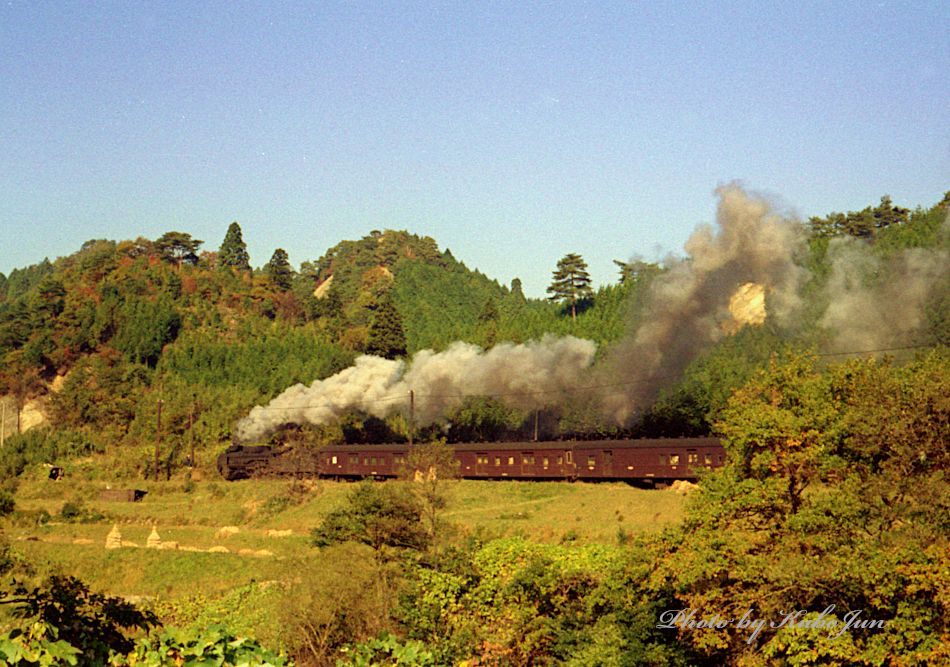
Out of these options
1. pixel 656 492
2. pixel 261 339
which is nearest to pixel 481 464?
pixel 656 492

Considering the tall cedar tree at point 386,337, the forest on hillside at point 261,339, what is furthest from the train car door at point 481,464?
the tall cedar tree at point 386,337

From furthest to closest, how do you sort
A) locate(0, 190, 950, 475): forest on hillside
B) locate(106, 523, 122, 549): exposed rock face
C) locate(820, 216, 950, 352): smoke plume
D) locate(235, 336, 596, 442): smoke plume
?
locate(235, 336, 596, 442): smoke plume, locate(0, 190, 950, 475): forest on hillside, locate(820, 216, 950, 352): smoke plume, locate(106, 523, 122, 549): exposed rock face

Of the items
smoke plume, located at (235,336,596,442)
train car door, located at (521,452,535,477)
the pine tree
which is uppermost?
the pine tree

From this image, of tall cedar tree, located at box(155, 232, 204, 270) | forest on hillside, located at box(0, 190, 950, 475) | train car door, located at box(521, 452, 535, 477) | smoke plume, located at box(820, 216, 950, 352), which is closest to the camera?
train car door, located at box(521, 452, 535, 477)

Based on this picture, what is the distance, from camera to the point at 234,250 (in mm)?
170875

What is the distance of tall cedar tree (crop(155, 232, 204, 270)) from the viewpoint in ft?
489

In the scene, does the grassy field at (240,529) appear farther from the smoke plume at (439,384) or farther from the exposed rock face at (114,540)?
the smoke plume at (439,384)

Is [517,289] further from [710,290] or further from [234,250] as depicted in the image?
[710,290]

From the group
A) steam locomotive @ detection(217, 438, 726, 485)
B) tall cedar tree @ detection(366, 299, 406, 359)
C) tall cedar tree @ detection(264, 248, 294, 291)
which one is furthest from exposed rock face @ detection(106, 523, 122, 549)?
tall cedar tree @ detection(264, 248, 294, 291)

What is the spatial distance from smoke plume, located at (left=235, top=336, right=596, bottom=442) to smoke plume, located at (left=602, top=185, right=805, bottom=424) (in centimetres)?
409

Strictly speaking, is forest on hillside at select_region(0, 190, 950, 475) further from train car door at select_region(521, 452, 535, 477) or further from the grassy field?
the grassy field

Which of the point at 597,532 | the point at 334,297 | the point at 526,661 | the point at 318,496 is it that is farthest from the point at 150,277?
the point at 526,661

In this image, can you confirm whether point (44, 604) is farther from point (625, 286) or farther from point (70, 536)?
point (625, 286)

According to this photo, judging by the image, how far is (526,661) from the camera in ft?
78.1
